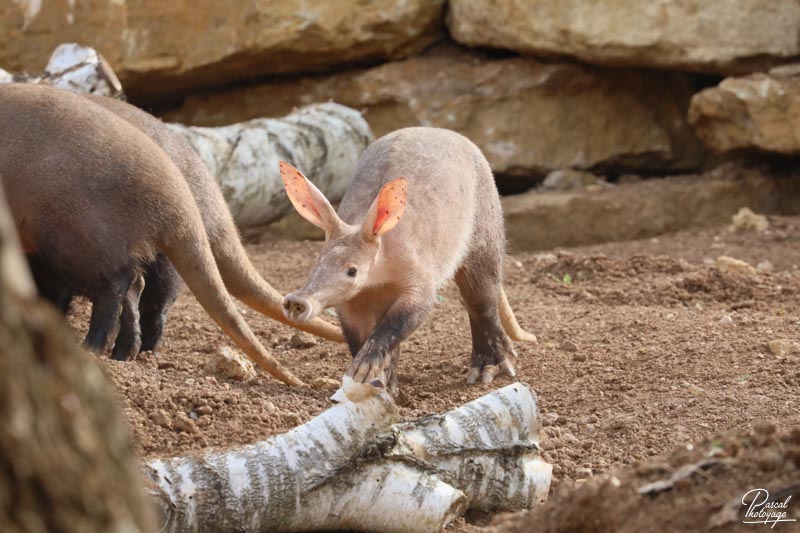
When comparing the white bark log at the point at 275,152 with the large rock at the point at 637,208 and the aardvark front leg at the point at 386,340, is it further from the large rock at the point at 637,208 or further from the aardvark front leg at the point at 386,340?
the aardvark front leg at the point at 386,340

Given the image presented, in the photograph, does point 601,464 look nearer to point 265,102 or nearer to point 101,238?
point 101,238

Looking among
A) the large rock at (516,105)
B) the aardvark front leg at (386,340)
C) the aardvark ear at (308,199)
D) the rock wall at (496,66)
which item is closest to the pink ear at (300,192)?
the aardvark ear at (308,199)

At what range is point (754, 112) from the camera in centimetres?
884

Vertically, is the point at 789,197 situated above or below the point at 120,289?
below

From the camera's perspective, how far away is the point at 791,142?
887cm

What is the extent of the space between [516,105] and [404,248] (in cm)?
520

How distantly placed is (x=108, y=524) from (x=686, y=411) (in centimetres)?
326

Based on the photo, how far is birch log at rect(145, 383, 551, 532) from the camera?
10.3ft

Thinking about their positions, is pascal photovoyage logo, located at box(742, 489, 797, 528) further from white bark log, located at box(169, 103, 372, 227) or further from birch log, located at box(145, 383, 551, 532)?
white bark log, located at box(169, 103, 372, 227)

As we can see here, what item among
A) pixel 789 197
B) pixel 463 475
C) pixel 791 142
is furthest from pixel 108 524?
pixel 789 197

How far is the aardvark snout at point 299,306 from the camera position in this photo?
14.3ft

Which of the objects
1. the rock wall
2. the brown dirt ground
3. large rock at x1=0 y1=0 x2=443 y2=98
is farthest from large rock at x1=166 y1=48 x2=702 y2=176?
the brown dirt ground

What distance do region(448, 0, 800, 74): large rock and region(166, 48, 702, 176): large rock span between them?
0.47 m

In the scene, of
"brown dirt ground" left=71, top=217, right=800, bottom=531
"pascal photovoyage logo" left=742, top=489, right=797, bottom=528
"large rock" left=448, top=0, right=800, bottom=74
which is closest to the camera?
"pascal photovoyage logo" left=742, top=489, right=797, bottom=528
